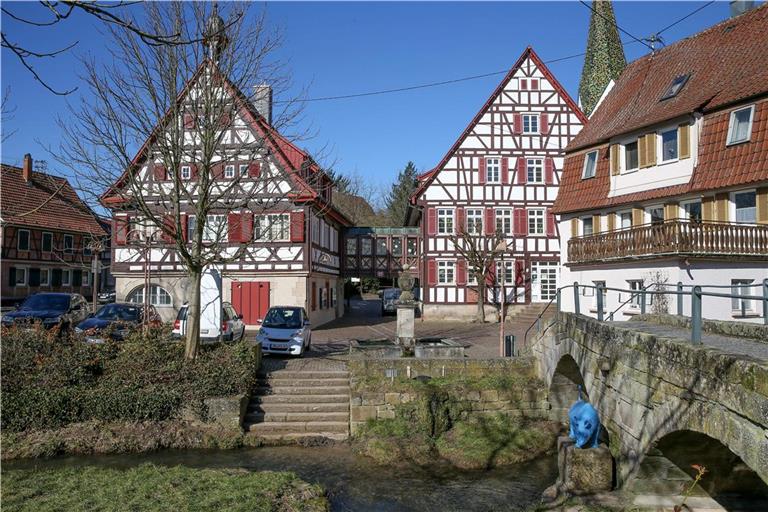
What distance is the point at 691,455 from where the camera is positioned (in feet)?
25.5

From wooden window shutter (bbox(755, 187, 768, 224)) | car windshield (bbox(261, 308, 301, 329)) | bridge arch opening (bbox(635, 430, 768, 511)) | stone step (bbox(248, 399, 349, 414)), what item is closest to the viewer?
bridge arch opening (bbox(635, 430, 768, 511))

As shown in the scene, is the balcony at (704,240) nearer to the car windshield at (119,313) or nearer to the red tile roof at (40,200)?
the car windshield at (119,313)

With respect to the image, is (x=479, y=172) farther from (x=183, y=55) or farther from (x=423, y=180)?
(x=183, y=55)

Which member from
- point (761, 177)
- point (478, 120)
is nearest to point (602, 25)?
point (478, 120)

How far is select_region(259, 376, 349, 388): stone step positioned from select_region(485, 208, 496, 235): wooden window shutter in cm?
1742

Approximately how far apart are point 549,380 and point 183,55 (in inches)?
439

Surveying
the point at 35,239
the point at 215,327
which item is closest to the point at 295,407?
the point at 215,327

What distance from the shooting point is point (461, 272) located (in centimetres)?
3108

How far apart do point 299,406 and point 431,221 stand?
18.1 metres

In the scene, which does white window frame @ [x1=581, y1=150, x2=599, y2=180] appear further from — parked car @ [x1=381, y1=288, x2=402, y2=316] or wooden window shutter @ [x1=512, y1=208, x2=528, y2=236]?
parked car @ [x1=381, y1=288, x2=402, y2=316]

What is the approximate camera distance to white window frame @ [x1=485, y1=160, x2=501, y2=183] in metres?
30.7

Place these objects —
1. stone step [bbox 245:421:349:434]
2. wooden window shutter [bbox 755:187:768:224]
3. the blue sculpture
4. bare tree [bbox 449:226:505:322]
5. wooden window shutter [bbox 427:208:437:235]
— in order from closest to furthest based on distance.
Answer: the blue sculpture < stone step [bbox 245:421:349:434] < wooden window shutter [bbox 755:187:768:224] < bare tree [bbox 449:226:505:322] < wooden window shutter [bbox 427:208:437:235]

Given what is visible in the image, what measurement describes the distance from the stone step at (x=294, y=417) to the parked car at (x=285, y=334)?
3.73 meters

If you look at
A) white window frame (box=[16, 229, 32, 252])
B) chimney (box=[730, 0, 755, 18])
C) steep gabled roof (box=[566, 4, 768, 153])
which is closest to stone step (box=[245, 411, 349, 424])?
steep gabled roof (box=[566, 4, 768, 153])
